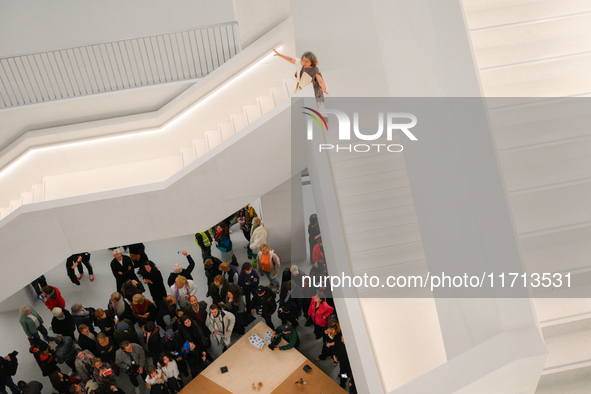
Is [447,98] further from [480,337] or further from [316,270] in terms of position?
[316,270]

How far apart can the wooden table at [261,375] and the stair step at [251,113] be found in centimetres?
433

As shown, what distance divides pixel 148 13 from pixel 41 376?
8.05 meters

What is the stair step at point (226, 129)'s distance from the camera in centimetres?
908

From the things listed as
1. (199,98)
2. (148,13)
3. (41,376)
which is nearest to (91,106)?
(199,98)

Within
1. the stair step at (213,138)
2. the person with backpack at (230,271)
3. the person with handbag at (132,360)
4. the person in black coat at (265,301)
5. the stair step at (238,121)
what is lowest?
the person with handbag at (132,360)

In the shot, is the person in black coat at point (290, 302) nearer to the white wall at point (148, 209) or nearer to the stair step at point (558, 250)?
the white wall at point (148, 209)

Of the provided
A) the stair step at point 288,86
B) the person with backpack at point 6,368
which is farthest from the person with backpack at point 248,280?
the person with backpack at point 6,368

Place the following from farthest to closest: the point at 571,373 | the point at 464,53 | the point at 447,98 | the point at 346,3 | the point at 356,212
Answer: the point at 346,3, the point at 356,212, the point at 447,98, the point at 464,53, the point at 571,373

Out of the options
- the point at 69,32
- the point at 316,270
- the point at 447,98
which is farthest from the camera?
the point at 69,32

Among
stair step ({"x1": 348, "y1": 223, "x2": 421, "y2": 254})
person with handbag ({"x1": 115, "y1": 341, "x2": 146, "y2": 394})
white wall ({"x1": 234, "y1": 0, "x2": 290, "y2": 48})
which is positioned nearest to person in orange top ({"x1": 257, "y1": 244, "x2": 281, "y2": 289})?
stair step ({"x1": 348, "y1": 223, "x2": 421, "y2": 254})

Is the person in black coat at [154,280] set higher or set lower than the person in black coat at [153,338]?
higher

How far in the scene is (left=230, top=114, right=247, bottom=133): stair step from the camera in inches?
360

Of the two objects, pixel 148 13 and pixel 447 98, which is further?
pixel 148 13

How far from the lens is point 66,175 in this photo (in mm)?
9281
